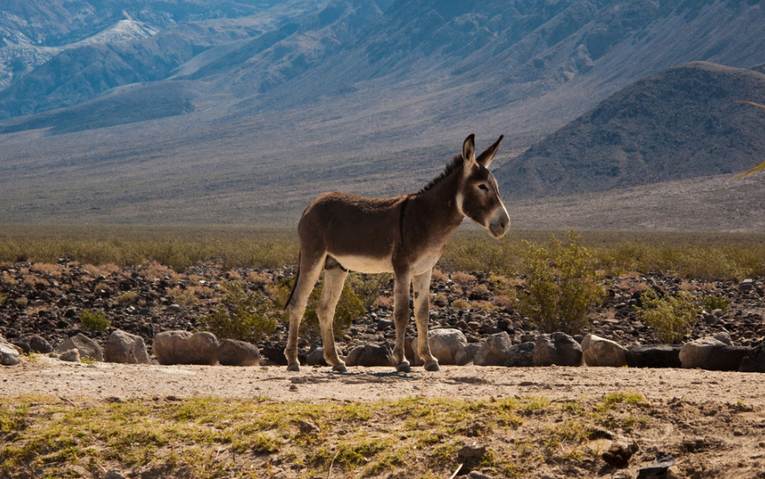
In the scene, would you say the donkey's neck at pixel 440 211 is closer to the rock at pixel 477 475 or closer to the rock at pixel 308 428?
the rock at pixel 308 428

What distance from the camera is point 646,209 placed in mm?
91625

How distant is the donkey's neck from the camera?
502 inches

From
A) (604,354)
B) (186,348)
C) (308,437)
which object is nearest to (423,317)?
(604,354)

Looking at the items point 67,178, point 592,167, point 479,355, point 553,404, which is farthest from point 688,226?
point 67,178

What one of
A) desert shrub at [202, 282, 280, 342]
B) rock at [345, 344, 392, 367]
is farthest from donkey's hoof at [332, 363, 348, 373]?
desert shrub at [202, 282, 280, 342]

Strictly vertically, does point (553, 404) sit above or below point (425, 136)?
below

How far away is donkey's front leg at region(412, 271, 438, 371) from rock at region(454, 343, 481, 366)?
1.46 meters

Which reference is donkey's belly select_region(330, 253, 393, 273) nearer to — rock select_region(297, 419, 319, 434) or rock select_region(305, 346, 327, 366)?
rock select_region(305, 346, 327, 366)

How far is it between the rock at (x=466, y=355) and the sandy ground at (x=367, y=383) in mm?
1675

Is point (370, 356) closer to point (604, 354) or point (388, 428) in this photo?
point (604, 354)

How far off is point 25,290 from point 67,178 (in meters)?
145

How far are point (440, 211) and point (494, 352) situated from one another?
2168 mm

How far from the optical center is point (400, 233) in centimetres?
1274

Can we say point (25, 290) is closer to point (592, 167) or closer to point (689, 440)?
point (689, 440)
